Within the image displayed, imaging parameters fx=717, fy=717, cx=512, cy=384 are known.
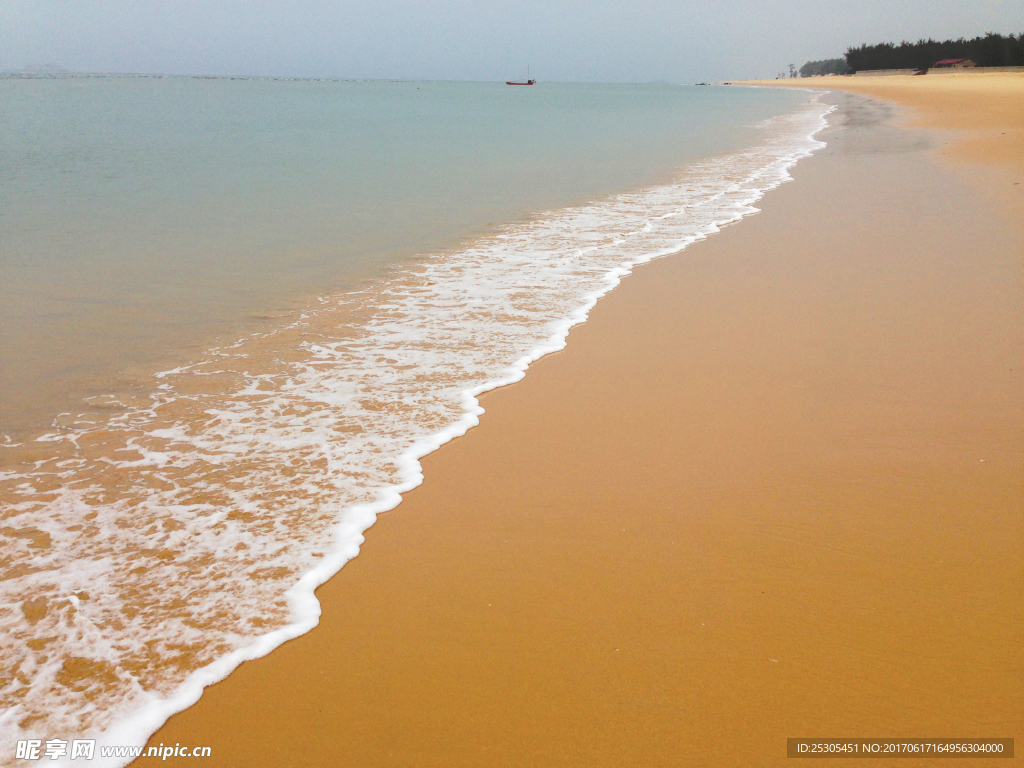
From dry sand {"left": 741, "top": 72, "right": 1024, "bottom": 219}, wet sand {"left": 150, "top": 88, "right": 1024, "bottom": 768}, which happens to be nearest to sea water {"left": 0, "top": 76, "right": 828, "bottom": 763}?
wet sand {"left": 150, "top": 88, "right": 1024, "bottom": 768}

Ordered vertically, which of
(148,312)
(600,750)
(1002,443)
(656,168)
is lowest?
(600,750)

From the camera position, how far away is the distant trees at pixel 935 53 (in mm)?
78562

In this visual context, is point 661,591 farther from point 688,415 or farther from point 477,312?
point 477,312

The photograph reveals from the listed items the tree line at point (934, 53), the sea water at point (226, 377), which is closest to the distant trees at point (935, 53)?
the tree line at point (934, 53)

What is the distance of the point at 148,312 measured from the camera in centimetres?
620

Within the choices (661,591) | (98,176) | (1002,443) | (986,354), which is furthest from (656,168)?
(661,591)

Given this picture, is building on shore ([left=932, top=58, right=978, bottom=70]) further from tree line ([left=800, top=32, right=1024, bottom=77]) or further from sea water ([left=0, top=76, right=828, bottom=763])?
sea water ([left=0, top=76, right=828, bottom=763])

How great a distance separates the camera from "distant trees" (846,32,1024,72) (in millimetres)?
78562

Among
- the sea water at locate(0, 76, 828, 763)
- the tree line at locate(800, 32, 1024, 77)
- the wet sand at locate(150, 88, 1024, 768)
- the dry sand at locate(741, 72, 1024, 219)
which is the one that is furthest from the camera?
the tree line at locate(800, 32, 1024, 77)

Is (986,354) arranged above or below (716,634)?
above

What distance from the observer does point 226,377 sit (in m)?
4.79

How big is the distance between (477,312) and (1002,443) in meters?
3.86

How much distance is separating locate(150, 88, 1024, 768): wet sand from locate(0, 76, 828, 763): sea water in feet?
0.92

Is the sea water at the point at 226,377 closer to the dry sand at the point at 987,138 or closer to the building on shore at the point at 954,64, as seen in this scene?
the dry sand at the point at 987,138
